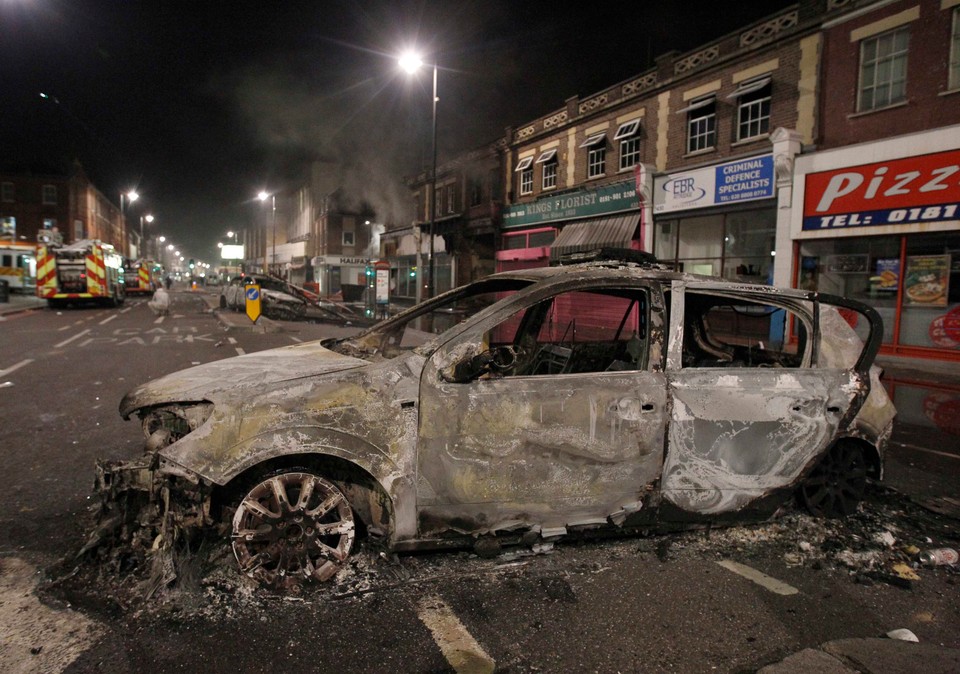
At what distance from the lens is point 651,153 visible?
18.0 m

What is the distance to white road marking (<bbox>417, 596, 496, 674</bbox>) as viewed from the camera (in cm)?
227

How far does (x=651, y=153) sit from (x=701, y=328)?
1500 centimetres

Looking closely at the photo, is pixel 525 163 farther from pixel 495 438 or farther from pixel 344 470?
pixel 344 470

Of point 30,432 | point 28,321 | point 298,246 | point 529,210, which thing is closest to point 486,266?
point 529,210

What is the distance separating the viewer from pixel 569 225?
21438 mm

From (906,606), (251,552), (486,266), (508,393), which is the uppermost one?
(486,266)

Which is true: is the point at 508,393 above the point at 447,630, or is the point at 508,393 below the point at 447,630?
above

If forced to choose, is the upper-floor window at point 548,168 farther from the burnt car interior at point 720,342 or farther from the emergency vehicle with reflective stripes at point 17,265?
the emergency vehicle with reflective stripes at point 17,265

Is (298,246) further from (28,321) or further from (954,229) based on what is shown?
(954,229)

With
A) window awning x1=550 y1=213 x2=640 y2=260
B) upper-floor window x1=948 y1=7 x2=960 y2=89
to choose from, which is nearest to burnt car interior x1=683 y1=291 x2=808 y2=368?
upper-floor window x1=948 y1=7 x2=960 y2=89

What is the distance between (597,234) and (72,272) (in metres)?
22.0

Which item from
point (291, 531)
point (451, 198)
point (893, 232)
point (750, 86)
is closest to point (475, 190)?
point (451, 198)

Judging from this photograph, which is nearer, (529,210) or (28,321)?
(28,321)

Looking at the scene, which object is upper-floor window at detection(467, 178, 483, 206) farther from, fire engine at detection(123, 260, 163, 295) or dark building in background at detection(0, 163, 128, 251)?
dark building in background at detection(0, 163, 128, 251)
